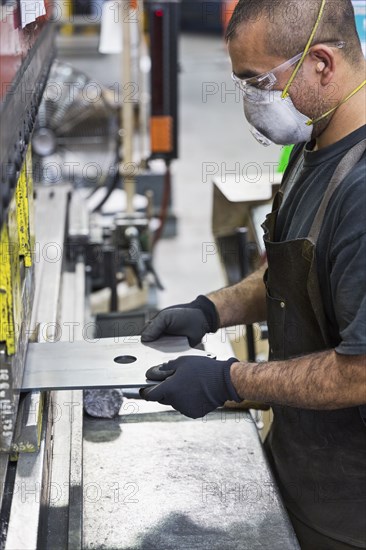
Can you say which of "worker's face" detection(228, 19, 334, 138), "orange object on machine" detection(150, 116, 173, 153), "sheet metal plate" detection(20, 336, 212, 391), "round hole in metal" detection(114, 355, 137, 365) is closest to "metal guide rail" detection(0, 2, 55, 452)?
"sheet metal plate" detection(20, 336, 212, 391)

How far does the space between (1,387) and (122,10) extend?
2555 millimetres

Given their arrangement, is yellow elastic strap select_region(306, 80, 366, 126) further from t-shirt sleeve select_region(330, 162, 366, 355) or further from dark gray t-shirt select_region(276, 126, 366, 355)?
t-shirt sleeve select_region(330, 162, 366, 355)

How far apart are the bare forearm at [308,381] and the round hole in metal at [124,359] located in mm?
229

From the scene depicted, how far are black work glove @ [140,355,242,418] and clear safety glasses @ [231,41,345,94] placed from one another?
510mm

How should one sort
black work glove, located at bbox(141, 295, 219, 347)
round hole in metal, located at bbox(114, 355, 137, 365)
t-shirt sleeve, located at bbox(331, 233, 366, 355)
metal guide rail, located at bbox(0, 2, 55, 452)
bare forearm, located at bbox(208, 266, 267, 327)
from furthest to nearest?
bare forearm, located at bbox(208, 266, 267, 327), black work glove, located at bbox(141, 295, 219, 347), round hole in metal, located at bbox(114, 355, 137, 365), t-shirt sleeve, located at bbox(331, 233, 366, 355), metal guide rail, located at bbox(0, 2, 55, 452)

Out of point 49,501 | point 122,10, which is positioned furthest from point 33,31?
point 122,10

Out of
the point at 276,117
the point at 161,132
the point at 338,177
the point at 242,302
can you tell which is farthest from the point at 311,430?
the point at 161,132

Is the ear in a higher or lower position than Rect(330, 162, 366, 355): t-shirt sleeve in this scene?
higher

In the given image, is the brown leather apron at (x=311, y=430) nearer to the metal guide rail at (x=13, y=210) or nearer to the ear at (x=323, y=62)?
the ear at (x=323, y=62)

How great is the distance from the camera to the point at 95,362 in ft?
5.01

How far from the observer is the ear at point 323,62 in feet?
4.50

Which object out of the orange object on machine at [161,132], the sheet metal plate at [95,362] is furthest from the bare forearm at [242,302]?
the orange object on machine at [161,132]

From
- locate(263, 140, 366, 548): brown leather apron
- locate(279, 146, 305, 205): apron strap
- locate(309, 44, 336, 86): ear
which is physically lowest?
locate(263, 140, 366, 548): brown leather apron

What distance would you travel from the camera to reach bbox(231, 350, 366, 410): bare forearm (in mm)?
1289
